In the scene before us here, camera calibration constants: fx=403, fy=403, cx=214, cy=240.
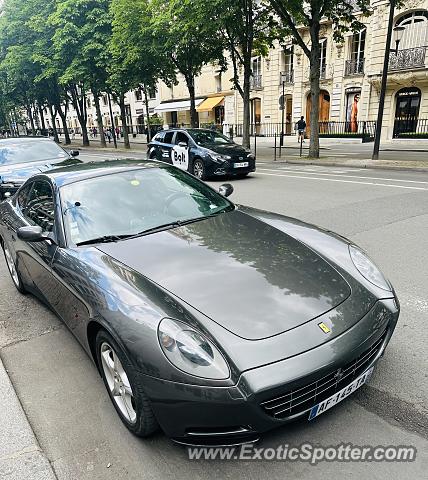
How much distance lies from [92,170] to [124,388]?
2.16 metres

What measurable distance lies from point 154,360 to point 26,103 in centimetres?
A: 5241

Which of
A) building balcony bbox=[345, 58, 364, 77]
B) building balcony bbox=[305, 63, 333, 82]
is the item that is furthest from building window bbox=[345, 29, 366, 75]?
building balcony bbox=[305, 63, 333, 82]

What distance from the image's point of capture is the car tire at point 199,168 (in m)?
12.4

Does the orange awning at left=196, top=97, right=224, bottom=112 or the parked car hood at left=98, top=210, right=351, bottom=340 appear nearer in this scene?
the parked car hood at left=98, top=210, right=351, bottom=340

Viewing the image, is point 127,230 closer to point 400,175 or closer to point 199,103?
point 400,175

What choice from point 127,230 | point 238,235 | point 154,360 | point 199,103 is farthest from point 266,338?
point 199,103

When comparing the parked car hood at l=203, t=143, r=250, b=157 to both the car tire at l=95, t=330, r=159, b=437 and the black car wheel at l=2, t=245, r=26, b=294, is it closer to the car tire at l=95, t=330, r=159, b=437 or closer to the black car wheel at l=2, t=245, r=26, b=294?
the black car wheel at l=2, t=245, r=26, b=294

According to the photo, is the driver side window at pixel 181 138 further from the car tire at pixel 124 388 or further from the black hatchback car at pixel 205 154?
the car tire at pixel 124 388

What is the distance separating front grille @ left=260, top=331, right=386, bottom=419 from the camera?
192cm

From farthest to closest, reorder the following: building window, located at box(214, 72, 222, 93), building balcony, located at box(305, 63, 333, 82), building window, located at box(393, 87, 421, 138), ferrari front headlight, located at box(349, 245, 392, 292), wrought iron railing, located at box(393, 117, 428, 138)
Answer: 1. building window, located at box(214, 72, 222, 93)
2. building balcony, located at box(305, 63, 333, 82)
3. building window, located at box(393, 87, 421, 138)
4. wrought iron railing, located at box(393, 117, 428, 138)
5. ferrari front headlight, located at box(349, 245, 392, 292)

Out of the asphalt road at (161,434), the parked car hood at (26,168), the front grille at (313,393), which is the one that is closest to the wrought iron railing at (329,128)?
the parked car hood at (26,168)

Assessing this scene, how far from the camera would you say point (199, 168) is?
498 inches

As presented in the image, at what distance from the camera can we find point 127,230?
10.3 ft

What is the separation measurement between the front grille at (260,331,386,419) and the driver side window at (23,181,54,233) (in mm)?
2290
